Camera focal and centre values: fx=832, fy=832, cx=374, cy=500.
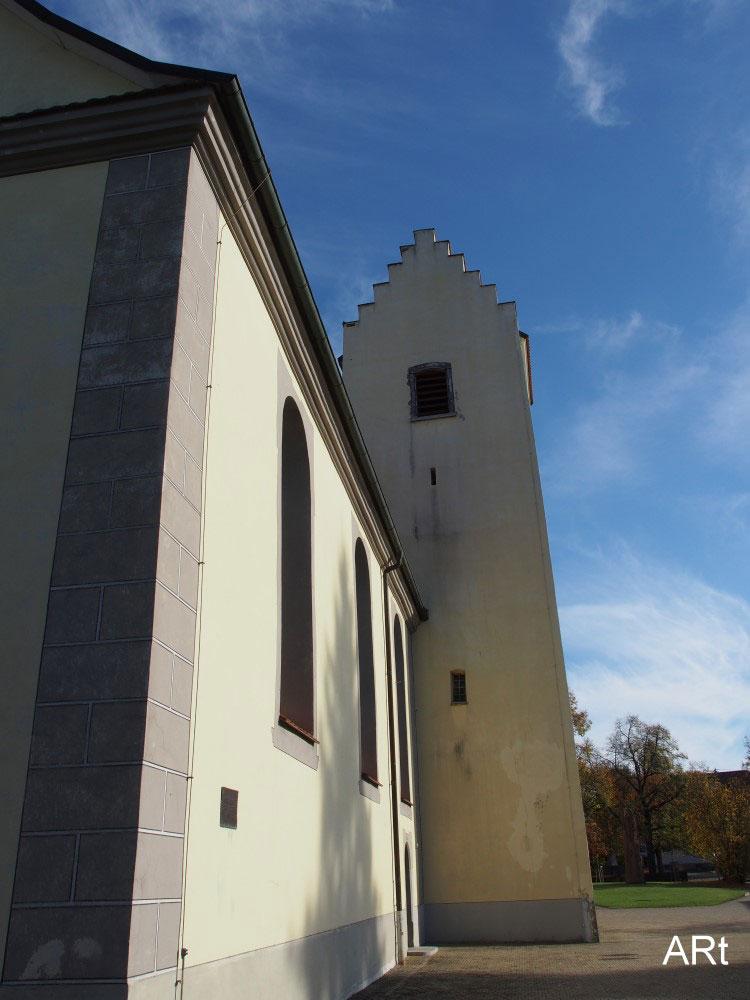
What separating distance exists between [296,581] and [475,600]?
9672 mm

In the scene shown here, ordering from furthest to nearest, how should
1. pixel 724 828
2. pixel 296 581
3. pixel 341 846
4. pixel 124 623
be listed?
pixel 724 828 < pixel 341 846 < pixel 296 581 < pixel 124 623

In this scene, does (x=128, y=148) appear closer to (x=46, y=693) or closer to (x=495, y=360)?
(x=46, y=693)

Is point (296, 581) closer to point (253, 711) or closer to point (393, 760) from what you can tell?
point (253, 711)

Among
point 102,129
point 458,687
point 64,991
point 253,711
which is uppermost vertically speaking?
point 102,129

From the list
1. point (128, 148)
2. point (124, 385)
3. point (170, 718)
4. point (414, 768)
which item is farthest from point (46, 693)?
point (414, 768)

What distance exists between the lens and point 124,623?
4340 millimetres

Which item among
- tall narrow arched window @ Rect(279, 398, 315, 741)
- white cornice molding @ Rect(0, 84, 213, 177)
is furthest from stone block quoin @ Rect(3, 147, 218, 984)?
tall narrow arched window @ Rect(279, 398, 315, 741)

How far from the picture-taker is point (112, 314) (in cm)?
537

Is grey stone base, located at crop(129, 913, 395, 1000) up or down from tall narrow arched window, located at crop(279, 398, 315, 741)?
down

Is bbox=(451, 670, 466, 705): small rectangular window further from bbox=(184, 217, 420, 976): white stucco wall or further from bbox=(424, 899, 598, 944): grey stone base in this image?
bbox=(184, 217, 420, 976): white stucco wall

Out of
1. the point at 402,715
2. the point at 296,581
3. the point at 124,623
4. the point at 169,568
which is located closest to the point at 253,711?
the point at 169,568

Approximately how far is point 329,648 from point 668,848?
197 ft

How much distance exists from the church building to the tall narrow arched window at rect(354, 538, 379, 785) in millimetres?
72

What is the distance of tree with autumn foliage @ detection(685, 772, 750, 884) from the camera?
4081 centimetres
